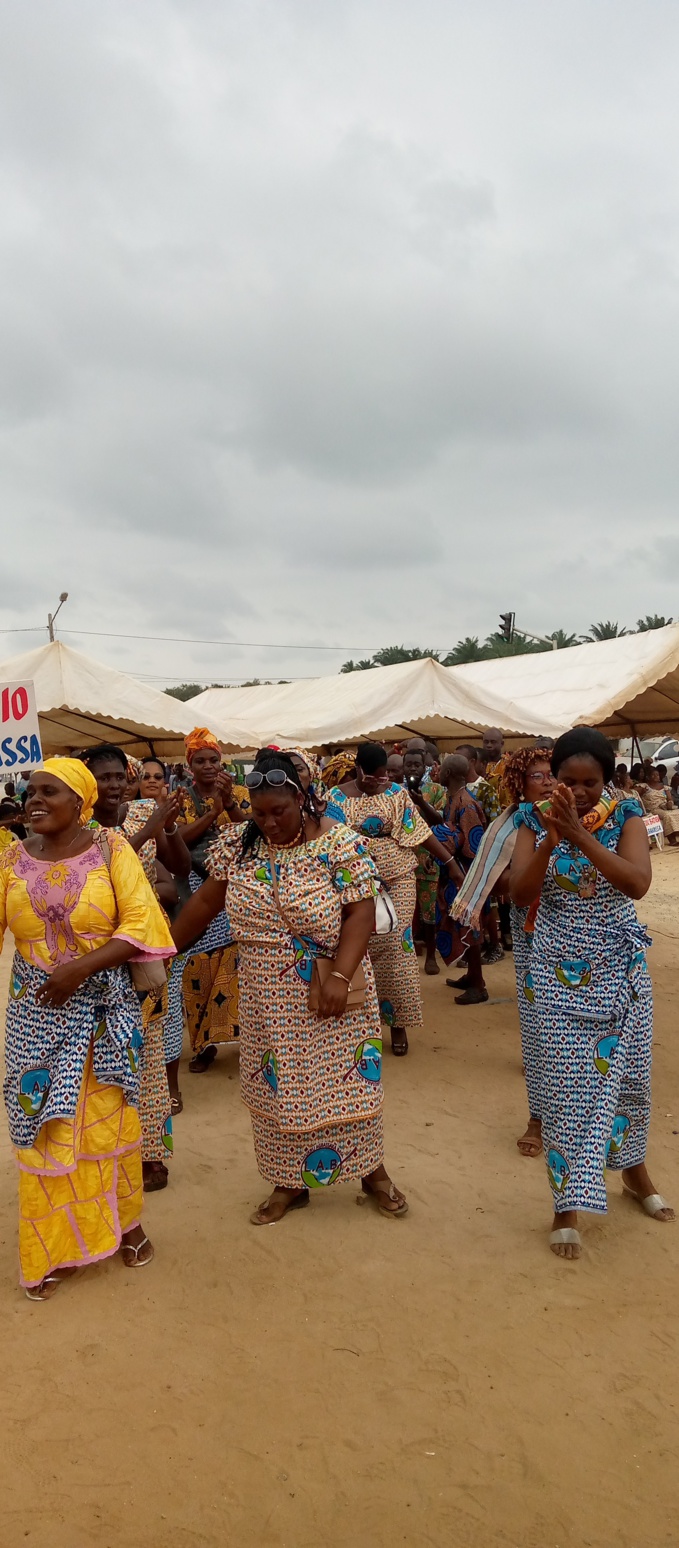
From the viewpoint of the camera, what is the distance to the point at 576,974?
3.46 metres

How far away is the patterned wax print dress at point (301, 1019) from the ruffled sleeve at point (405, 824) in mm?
2534

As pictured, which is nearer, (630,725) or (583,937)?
(583,937)

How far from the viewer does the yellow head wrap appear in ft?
10.5

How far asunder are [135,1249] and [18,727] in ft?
12.6

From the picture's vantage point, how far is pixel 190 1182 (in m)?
4.28

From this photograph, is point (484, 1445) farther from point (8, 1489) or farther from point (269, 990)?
point (269, 990)

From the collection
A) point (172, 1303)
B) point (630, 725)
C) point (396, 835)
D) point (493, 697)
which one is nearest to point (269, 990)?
point (172, 1303)

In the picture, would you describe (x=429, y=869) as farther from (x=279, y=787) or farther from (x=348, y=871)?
(x=279, y=787)

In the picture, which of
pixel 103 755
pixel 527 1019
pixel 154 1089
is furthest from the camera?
pixel 527 1019

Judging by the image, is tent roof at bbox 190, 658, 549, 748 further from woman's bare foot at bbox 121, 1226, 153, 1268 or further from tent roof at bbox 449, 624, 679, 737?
woman's bare foot at bbox 121, 1226, 153, 1268

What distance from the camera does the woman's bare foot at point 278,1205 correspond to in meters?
3.82

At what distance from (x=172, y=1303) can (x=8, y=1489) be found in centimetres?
88

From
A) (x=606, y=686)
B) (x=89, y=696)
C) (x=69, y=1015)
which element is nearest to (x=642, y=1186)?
(x=69, y=1015)

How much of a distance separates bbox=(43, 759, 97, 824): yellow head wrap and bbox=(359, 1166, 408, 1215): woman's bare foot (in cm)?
186
